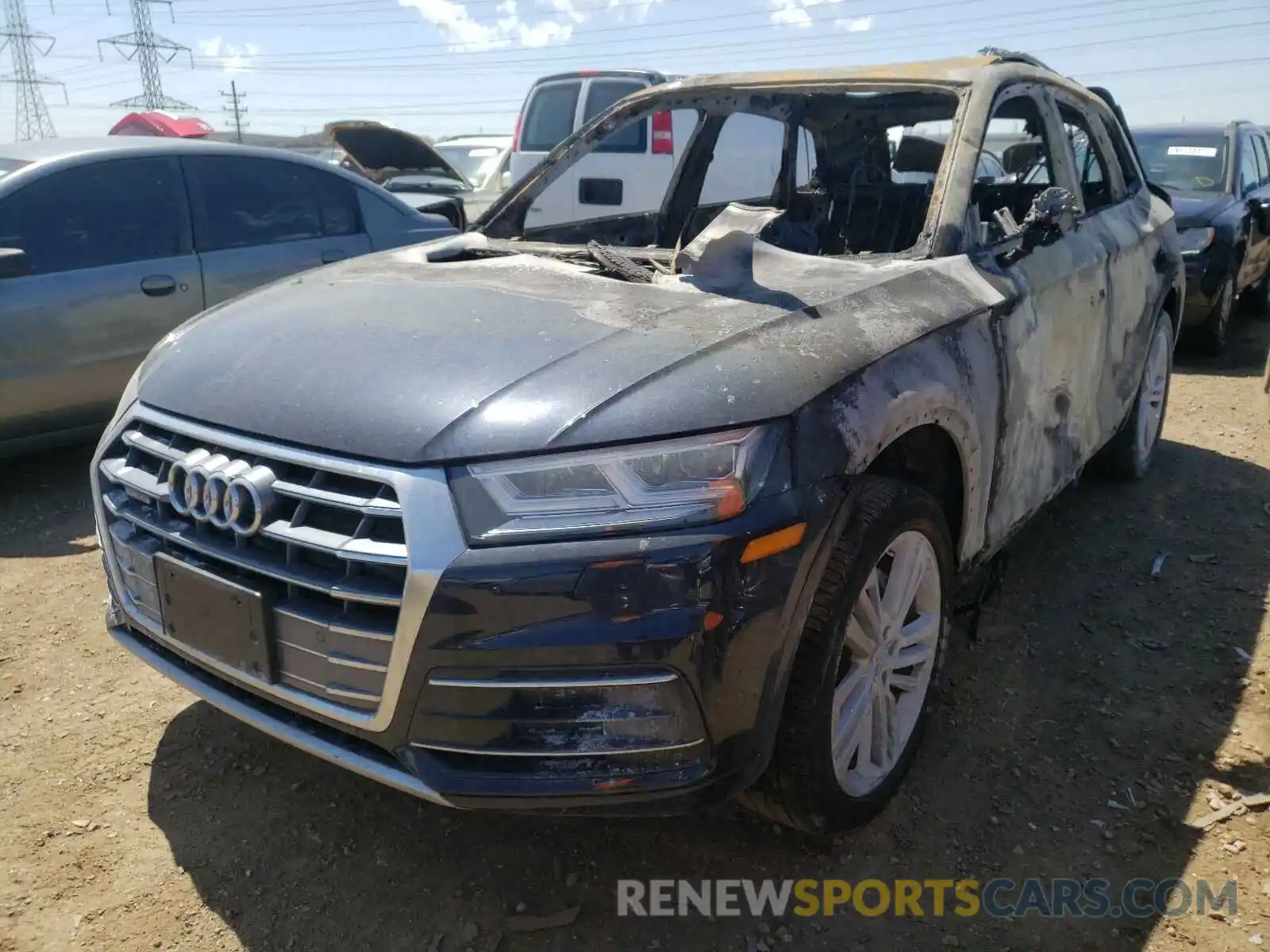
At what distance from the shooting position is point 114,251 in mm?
4406

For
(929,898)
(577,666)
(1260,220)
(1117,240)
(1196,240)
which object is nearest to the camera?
(577,666)

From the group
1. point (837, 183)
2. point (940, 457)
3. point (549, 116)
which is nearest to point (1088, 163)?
point (837, 183)

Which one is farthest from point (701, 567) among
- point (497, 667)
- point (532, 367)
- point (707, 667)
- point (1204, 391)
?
point (1204, 391)

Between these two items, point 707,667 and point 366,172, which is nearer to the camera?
point 707,667

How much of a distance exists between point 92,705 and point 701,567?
201cm

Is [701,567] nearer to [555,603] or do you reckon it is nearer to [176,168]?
[555,603]

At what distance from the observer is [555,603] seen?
5.47 ft

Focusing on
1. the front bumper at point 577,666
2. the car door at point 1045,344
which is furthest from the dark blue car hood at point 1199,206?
the front bumper at point 577,666

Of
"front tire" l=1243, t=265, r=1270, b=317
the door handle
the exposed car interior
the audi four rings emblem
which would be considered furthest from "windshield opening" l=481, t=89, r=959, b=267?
"front tire" l=1243, t=265, r=1270, b=317

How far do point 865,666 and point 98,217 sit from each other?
12.9ft

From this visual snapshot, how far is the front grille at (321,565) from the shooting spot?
1.72 metres

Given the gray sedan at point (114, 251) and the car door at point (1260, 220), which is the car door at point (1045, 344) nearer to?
the gray sedan at point (114, 251)

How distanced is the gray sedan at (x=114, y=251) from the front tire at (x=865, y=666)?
3511mm

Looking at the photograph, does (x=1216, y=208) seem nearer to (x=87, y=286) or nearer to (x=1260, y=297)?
(x=1260, y=297)
